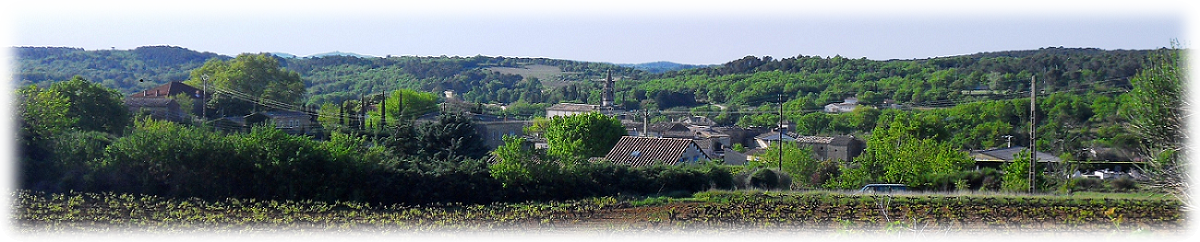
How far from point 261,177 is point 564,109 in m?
61.9

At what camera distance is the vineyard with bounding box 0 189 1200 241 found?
46.4 ft

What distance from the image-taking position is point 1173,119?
1530 centimetres

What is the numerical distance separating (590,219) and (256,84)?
134 feet

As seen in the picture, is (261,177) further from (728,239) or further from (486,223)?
(728,239)

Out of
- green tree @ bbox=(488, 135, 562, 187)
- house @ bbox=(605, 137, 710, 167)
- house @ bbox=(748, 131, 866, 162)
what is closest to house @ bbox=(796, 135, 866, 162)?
house @ bbox=(748, 131, 866, 162)

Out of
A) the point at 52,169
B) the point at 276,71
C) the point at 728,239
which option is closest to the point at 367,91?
the point at 276,71

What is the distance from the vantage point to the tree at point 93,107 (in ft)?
115

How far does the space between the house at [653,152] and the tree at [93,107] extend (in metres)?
17.5

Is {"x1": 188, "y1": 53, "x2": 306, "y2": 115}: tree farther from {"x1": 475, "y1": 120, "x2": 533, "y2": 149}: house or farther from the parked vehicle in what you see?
the parked vehicle

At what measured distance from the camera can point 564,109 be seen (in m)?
82.3

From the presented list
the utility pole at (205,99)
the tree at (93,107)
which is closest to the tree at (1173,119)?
the utility pole at (205,99)

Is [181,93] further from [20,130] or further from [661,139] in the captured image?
[20,130]

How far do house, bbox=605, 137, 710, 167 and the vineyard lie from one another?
10.1 metres

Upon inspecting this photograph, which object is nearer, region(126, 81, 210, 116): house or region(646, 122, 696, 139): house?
region(126, 81, 210, 116): house
